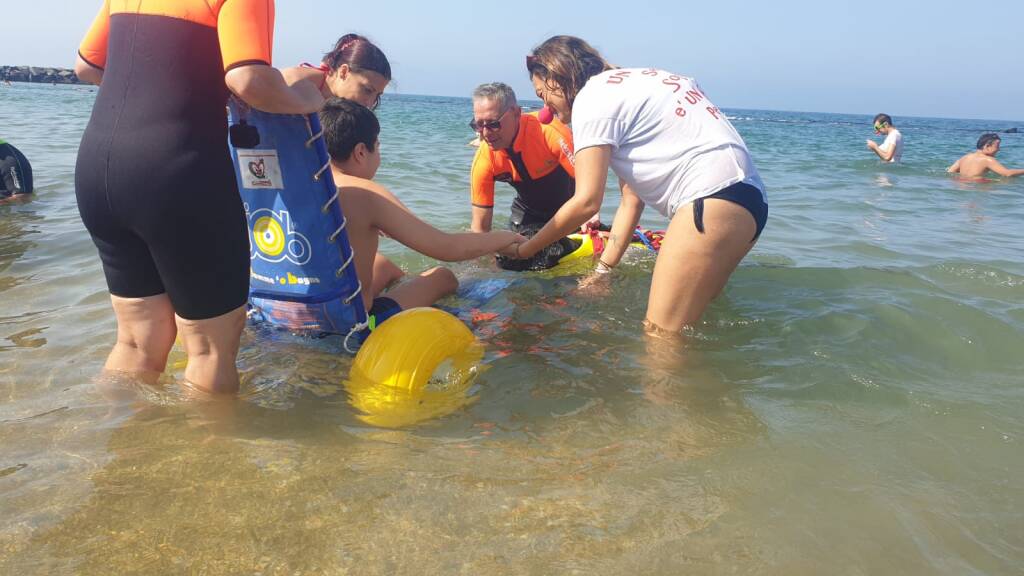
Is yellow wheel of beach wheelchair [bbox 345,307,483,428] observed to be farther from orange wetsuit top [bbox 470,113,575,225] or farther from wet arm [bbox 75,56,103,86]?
orange wetsuit top [bbox 470,113,575,225]

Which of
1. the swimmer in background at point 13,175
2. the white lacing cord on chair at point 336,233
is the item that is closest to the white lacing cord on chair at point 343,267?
the white lacing cord on chair at point 336,233

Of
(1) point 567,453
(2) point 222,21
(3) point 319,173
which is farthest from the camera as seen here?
(3) point 319,173

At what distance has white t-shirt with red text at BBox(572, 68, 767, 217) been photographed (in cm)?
340

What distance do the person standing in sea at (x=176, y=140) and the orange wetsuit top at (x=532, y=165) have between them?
11.1ft

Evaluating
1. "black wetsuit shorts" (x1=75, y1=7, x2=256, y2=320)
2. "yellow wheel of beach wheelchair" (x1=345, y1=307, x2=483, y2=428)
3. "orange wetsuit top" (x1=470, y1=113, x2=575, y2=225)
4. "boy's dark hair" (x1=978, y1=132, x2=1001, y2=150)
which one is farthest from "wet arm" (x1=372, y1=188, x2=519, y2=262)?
"boy's dark hair" (x1=978, y1=132, x2=1001, y2=150)

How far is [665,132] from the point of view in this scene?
3441 mm

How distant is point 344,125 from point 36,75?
3080 inches

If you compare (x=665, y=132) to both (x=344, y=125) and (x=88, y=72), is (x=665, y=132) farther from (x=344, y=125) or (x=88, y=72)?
(x=88, y=72)

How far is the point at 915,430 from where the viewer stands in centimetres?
297

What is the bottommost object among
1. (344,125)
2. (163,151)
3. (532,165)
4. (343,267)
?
(343,267)

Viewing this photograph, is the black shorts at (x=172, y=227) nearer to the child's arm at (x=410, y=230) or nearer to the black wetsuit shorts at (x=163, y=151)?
the black wetsuit shorts at (x=163, y=151)

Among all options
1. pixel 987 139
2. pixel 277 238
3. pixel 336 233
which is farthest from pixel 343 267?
pixel 987 139

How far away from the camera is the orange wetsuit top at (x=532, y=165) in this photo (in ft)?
19.2

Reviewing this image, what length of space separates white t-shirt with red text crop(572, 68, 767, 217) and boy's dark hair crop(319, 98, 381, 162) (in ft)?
3.51
